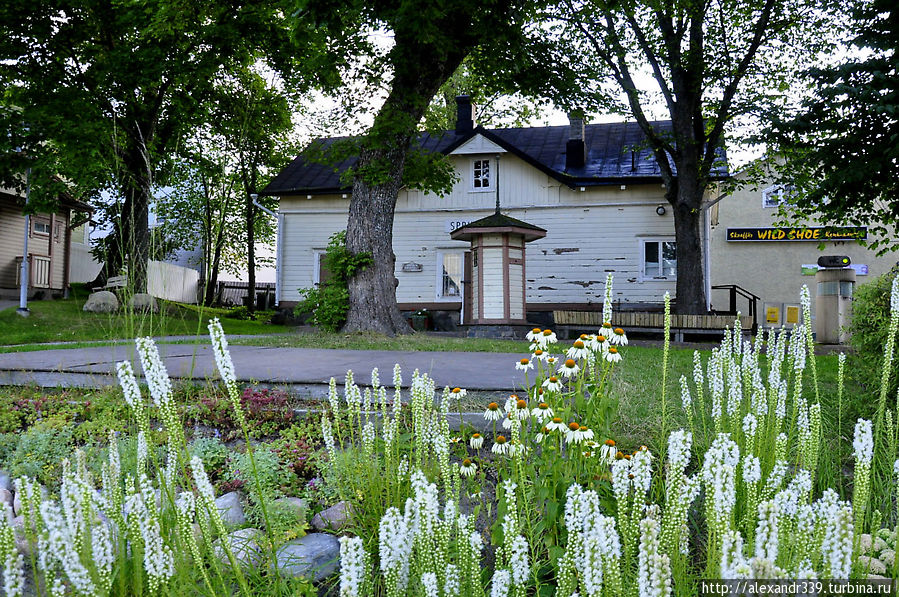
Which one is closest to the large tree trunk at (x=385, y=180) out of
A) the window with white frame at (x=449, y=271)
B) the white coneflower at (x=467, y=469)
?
the window with white frame at (x=449, y=271)

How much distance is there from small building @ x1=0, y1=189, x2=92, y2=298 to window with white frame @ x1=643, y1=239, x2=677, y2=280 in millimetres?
19578

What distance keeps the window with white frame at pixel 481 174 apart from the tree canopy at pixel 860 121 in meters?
9.67

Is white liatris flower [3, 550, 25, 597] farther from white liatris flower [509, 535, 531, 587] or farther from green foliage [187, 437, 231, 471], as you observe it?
green foliage [187, 437, 231, 471]

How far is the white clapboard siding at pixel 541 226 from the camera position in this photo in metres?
19.8

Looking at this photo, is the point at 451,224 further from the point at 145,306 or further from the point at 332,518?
the point at 332,518

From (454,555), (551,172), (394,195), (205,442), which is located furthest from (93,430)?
(551,172)

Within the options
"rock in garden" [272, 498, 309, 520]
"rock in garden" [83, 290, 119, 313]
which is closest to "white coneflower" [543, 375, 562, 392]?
"rock in garden" [272, 498, 309, 520]

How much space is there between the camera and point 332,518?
300 centimetres

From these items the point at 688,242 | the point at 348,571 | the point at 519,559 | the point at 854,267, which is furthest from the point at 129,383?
the point at 854,267

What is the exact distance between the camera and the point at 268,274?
41219 mm

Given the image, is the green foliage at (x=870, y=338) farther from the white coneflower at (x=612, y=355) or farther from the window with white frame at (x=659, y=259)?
the window with white frame at (x=659, y=259)

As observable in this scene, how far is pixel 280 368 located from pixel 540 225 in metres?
14.9

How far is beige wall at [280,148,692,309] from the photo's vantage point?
64.8 feet

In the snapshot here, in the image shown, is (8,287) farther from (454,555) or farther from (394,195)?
(454,555)
